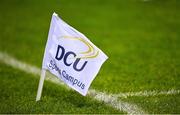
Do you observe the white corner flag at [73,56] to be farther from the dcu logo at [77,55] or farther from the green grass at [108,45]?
the green grass at [108,45]

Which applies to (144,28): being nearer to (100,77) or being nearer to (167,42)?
(167,42)

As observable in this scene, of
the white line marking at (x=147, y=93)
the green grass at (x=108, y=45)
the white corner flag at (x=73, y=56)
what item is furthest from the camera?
the white line marking at (x=147, y=93)

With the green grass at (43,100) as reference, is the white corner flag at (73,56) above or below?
above

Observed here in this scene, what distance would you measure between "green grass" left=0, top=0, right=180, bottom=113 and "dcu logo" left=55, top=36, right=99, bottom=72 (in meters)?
0.61

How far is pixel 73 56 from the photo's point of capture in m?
6.65

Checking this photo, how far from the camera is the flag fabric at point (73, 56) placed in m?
6.52

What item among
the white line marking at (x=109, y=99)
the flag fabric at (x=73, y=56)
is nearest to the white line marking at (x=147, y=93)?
the white line marking at (x=109, y=99)

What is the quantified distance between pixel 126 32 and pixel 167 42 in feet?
4.69

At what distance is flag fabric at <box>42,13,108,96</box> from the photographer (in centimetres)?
652

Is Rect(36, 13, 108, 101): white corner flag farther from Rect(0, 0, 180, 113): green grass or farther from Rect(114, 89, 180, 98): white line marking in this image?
Rect(114, 89, 180, 98): white line marking

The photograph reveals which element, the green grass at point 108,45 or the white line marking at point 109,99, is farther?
the green grass at point 108,45

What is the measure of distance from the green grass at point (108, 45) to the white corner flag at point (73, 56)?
1.43 ft

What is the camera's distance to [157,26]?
11.9 m

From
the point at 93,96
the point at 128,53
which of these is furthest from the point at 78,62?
the point at 128,53
